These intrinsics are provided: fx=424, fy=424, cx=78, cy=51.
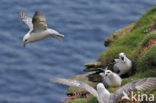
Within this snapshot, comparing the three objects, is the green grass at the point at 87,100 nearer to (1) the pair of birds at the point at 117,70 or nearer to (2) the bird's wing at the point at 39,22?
(1) the pair of birds at the point at 117,70

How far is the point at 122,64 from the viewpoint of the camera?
11.3 meters

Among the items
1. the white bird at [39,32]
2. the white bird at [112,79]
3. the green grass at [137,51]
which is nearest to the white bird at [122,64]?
the green grass at [137,51]

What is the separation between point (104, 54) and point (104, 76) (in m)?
1.63

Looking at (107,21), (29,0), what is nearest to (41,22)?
(107,21)

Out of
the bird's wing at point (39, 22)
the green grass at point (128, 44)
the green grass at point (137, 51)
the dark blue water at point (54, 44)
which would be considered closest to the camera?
the bird's wing at point (39, 22)

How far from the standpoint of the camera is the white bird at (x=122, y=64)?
11.2m

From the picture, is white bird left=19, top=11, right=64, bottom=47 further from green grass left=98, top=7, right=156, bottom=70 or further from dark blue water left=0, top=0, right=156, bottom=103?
dark blue water left=0, top=0, right=156, bottom=103

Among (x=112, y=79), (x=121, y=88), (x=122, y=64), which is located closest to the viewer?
(x=121, y=88)

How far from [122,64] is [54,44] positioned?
10.2 metres

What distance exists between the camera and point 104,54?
12.5 meters

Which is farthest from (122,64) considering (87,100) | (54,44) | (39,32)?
(54,44)

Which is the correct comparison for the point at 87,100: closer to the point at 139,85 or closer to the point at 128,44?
the point at 139,85

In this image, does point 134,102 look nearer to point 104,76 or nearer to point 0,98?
point 104,76

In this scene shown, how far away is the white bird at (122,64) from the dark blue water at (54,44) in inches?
268
